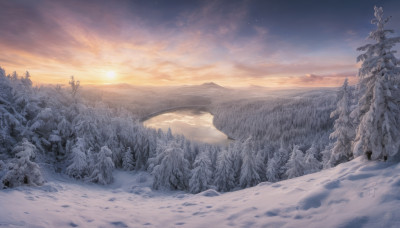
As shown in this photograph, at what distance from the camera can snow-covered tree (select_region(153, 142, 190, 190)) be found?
2362 cm

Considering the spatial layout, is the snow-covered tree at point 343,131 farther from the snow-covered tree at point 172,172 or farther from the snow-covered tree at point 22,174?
the snow-covered tree at point 22,174

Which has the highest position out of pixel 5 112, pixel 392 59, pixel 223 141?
pixel 392 59

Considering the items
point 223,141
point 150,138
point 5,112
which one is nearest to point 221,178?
point 150,138

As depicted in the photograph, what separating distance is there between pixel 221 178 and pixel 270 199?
2400 cm

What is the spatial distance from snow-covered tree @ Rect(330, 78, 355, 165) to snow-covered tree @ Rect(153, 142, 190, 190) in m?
18.1

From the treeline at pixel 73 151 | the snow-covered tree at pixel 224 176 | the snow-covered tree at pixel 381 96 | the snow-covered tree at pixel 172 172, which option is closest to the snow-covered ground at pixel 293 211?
the snow-covered tree at pixel 381 96

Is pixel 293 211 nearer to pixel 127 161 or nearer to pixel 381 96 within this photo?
pixel 381 96

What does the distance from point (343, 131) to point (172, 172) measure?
19.9 meters

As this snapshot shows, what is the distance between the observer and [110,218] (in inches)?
279

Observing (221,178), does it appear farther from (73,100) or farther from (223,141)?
(223,141)

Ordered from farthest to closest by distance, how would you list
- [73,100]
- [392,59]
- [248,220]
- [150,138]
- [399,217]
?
[150,138], [73,100], [392,59], [248,220], [399,217]

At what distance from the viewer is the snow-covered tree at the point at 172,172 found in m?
23.6

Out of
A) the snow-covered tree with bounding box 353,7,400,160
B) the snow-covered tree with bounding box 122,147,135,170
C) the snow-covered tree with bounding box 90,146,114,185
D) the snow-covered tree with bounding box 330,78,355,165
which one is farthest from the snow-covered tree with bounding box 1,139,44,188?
the snow-covered tree with bounding box 330,78,355,165

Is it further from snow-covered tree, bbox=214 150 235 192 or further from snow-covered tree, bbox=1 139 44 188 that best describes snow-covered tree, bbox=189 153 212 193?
snow-covered tree, bbox=1 139 44 188
